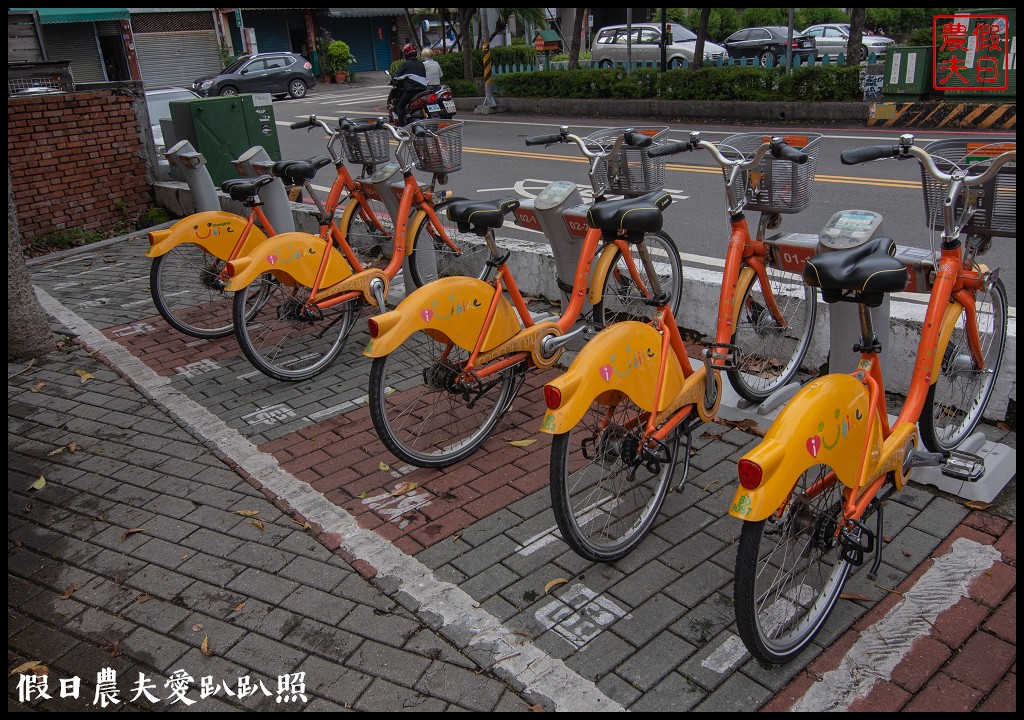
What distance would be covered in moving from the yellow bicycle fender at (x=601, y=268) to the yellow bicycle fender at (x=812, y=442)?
175 cm

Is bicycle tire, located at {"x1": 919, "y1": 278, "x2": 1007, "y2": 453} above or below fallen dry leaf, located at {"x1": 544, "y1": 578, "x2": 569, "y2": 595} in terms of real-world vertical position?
above

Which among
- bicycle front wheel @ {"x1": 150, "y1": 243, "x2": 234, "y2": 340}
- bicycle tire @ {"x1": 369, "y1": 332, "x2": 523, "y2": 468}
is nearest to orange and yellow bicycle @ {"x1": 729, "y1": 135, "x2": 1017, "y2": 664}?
bicycle tire @ {"x1": 369, "y1": 332, "x2": 523, "y2": 468}

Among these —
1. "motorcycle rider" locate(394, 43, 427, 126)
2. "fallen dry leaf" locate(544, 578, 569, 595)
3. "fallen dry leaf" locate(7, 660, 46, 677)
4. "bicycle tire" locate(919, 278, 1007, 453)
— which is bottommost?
"fallen dry leaf" locate(7, 660, 46, 677)

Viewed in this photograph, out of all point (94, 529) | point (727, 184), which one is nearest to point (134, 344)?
point (94, 529)

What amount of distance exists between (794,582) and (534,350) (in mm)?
1791

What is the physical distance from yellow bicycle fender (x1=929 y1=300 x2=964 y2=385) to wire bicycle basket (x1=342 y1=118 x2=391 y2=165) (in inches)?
165

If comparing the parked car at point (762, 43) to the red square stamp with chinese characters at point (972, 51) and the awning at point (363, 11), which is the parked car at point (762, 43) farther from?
the awning at point (363, 11)

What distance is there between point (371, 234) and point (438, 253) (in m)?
0.76

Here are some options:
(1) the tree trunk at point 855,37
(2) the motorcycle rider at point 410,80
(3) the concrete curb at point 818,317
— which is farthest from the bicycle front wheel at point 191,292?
(1) the tree trunk at point 855,37

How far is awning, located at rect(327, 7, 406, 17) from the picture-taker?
37.1 metres

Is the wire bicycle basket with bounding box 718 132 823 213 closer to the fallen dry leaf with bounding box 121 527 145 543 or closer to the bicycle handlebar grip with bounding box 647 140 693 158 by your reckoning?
the bicycle handlebar grip with bounding box 647 140 693 158

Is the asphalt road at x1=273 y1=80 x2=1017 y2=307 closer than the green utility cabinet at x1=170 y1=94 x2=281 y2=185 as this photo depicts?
Yes

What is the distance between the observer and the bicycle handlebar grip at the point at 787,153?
374 cm

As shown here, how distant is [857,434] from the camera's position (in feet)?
9.49
